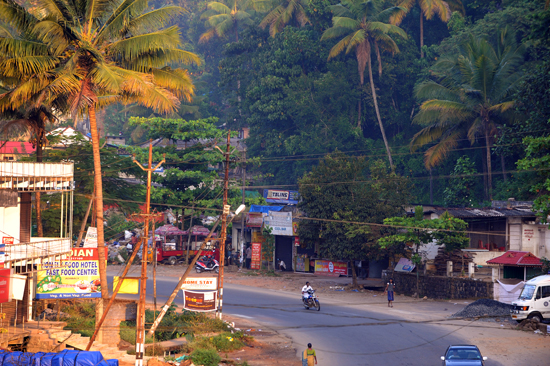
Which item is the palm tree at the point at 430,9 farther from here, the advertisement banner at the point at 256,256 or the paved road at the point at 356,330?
the paved road at the point at 356,330

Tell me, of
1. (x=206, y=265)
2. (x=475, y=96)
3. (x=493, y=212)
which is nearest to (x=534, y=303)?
(x=493, y=212)

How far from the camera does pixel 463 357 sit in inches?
705

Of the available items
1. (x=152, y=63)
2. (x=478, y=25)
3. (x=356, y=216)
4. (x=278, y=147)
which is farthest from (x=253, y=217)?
(x=478, y=25)

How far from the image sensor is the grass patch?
25.6 metres

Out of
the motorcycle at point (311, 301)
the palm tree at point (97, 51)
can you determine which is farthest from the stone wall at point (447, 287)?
the palm tree at point (97, 51)

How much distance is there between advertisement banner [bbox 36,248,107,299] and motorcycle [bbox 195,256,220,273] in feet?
60.9

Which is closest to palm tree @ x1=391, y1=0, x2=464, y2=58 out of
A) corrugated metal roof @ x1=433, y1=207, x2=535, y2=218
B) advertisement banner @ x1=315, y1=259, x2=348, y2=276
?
corrugated metal roof @ x1=433, y1=207, x2=535, y2=218

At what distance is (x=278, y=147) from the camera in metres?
67.8

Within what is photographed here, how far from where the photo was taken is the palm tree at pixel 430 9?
59469 millimetres

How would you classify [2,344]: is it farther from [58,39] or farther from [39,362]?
[58,39]

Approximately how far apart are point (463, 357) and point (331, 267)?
91.6 feet

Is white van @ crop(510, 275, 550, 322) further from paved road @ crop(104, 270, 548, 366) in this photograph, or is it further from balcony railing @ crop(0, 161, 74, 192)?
balcony railing @ crop(0, 161, 74, 192)

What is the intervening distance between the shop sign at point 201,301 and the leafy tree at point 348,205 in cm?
1321

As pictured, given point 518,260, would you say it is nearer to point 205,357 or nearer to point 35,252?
point 205,357
